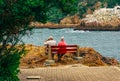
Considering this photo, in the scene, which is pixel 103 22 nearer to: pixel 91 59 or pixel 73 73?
pixel 91 59

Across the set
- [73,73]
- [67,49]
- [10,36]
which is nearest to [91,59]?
[67,49]

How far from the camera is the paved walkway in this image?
23312 millimetres

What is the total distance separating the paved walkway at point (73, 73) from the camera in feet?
76.5

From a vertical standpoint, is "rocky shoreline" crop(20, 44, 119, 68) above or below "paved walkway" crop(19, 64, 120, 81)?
below

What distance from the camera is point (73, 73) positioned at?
2541cm

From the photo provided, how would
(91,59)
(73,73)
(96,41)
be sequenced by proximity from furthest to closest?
(96,41), (91,59), (73,73)

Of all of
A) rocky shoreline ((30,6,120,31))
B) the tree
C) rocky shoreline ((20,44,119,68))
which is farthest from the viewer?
rocky shoreline ((30,6,120,31))

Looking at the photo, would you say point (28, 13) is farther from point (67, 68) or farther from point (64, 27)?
point (64, 27)

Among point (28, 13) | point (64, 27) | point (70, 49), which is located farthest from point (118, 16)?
point (28, 13)

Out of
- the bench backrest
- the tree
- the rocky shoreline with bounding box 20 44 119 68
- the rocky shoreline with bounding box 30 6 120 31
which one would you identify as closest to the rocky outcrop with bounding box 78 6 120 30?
the rocky shoreline with bounding box 30 6 120 31

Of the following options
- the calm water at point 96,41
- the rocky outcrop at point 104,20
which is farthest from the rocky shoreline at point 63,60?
the rocky outcrop at point 104,20

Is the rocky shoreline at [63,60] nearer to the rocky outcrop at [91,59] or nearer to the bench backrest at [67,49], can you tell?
the rocky outcrop at [91,59]

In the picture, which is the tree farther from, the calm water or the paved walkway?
the calm water

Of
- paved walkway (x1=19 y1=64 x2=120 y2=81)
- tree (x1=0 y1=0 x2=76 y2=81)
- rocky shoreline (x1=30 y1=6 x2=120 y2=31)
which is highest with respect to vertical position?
tree (x1=0 y1=0 x2=76 y2=81)
